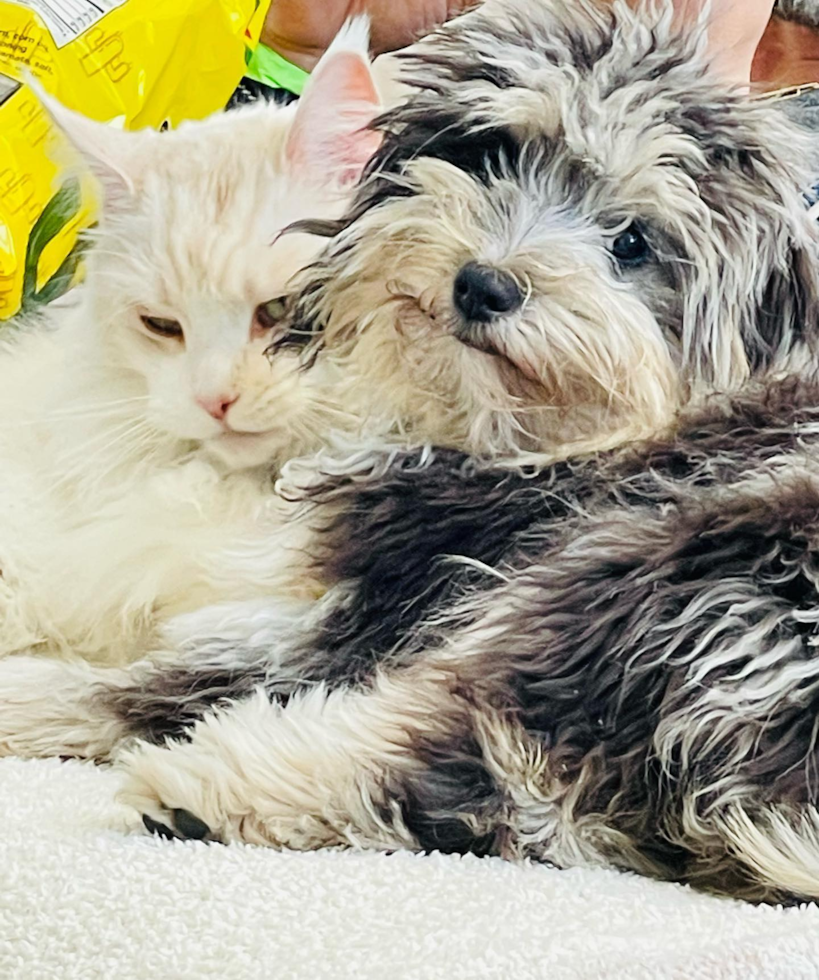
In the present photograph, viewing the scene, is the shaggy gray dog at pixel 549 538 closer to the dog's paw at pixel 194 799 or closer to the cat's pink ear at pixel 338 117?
the dog's paw at pixel 194 799

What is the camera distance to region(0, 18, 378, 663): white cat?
4.20 ft

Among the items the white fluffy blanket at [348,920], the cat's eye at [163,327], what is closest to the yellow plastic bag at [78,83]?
the cat's eye at [163,327]

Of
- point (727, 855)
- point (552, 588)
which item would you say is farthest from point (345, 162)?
point (727, 855)

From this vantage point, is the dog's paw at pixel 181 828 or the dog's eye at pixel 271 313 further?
the dog's eye at pixel 271 313

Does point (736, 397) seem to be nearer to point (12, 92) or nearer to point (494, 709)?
point (494, 709)

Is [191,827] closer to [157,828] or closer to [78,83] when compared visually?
[157,828]

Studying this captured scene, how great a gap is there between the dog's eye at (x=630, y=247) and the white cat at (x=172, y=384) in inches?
12.6

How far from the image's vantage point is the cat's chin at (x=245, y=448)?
4.35ft

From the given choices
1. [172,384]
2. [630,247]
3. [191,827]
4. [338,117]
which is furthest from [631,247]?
[191,827]

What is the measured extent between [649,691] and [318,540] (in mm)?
348

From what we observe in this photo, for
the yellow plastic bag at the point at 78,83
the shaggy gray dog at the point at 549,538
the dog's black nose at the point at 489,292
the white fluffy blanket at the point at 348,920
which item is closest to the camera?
the white fluffy blanket at the point at 348,920

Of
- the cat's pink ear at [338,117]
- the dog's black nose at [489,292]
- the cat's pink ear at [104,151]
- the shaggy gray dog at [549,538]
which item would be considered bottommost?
the shaggy gray dog at [549,538]

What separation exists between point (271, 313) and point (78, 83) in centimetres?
→ 59

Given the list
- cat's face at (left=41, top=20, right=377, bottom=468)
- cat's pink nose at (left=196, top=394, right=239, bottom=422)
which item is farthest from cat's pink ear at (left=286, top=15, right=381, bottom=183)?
cat's pink nose at (left=196, top=394, right=239, bottom=422)
